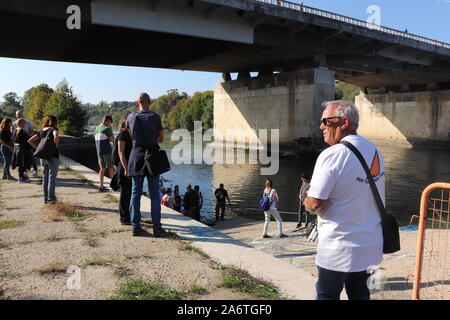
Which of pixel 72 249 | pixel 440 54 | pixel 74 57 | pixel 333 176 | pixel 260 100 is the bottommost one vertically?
pixel 72 249

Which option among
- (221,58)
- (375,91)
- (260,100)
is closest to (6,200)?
(221,58)

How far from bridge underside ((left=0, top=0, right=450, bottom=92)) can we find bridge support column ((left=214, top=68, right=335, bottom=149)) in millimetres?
1678

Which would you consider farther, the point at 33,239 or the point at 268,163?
the point at 268,163

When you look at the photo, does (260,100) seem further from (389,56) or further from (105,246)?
(105,246)

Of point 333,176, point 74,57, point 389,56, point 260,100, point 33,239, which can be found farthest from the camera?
point 260,100

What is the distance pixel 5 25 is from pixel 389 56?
33235 mm

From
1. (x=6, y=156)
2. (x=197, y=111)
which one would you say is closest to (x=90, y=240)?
(x=6, y=156)

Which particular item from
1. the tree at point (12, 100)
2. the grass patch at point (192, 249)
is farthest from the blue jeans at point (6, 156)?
the tree at point (12, 100)

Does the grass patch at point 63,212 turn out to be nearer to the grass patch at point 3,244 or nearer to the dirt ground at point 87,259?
the dirt ground at point 87,259

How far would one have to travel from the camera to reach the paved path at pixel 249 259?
3.56 m

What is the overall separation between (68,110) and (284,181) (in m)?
36.8

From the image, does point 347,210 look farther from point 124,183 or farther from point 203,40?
point 203,40

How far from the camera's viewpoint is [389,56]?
3456cm

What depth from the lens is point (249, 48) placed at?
2848 centimetres
